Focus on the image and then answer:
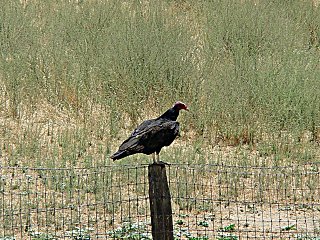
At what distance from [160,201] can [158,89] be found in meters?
7.24

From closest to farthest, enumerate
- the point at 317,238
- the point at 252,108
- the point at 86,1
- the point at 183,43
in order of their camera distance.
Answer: the point at 317,238, the point at 252,108, the point at 183,43, the point at 86,1

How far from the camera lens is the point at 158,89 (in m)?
13.6

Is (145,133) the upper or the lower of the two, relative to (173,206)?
upper

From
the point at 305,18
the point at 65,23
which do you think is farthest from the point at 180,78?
the point at 305,18

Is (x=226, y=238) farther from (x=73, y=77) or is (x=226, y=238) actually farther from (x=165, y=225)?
(x=73, y=77)

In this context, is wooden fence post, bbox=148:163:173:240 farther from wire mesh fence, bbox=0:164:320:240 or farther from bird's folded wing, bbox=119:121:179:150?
wire mesh fence, bbox=0:164:320:240

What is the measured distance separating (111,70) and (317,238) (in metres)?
6.48

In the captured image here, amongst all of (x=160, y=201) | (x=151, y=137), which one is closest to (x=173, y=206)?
(x=151, y=137)

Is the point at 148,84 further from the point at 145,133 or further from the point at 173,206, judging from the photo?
the point at 145,133

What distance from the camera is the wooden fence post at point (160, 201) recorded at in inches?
253

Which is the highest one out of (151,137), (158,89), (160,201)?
(158,89)

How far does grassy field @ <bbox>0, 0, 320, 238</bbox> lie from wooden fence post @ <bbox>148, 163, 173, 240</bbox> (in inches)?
153

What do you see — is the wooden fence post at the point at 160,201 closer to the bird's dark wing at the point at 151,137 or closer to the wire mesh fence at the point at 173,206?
the bird's dark wing at the point at 151,137

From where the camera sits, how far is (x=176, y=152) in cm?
1146
